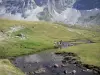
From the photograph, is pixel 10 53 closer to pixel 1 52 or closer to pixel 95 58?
pixel 1 52

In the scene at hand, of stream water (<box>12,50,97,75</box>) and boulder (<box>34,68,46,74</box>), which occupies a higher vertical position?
boulder (<box>34,68,46,74</box>)

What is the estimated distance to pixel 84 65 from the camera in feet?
372

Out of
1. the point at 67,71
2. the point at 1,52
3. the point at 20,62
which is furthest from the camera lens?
the point at 1,52

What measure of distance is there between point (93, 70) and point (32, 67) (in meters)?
24.3

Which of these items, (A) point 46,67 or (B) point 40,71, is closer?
(B) point 40,71

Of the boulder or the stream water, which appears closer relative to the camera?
the boulder

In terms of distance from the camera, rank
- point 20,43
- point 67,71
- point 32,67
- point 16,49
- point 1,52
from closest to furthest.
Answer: point 67,71 < point 32,67 < point 1,52 < point 16,49 < point 20,43

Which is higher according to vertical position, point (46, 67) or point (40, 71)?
point (40, 71)

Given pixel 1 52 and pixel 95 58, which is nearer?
pixel 95 58

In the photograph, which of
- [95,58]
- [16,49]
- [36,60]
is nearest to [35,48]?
[16,49]

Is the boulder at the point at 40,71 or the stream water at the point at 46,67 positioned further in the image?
the stream water at the point at 46,67

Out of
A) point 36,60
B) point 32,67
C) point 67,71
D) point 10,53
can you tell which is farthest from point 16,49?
point 67,71

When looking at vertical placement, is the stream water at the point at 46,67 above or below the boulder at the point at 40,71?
below

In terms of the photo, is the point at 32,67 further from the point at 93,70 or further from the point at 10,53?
the point at 10,53
